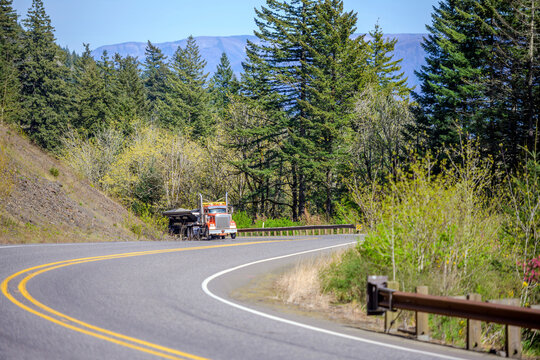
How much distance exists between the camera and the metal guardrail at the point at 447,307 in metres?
6.56

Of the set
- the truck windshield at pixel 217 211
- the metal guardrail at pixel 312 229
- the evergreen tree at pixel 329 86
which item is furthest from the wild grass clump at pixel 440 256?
the evergreen tree at pixel 329 86

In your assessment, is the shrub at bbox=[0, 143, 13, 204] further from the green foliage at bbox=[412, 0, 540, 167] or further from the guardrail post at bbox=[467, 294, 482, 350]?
the green foliage at bbox=[412, 0, 540, 167]

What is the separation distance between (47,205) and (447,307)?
22.3 meters

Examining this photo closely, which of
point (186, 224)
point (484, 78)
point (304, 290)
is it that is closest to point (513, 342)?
point (304, 290)

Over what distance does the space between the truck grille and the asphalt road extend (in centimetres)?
1425

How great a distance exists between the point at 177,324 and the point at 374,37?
58.8m

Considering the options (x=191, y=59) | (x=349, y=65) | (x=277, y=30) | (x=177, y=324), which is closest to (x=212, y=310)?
(x=177, y=324)

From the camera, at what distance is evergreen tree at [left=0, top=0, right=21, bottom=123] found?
6042 cm

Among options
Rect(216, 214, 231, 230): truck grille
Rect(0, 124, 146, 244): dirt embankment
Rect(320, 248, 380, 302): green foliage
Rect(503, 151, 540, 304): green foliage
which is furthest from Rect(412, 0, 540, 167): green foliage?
Rect(0, 124, 146, 244): dirt embankment

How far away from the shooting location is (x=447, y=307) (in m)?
7.39

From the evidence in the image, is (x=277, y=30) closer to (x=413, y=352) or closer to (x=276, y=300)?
(x=276, y=300)

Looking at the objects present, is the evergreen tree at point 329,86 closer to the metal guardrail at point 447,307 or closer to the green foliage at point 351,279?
the green foliage at point 351,279

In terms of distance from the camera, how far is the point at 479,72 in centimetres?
3503

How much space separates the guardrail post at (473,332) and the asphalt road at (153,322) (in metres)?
0.36
